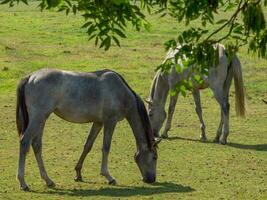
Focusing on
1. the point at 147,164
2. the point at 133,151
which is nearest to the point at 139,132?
the point at 147,164

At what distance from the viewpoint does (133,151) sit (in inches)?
610

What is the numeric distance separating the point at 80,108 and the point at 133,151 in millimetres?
3279

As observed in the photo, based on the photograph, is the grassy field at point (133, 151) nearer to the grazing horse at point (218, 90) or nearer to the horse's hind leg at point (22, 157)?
the horse's hind leg at point (22, 157)

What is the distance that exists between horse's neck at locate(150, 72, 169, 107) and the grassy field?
88cm

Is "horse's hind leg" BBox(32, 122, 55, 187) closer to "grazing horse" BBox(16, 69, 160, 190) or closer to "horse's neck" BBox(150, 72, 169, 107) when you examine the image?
"grazing horse" BBox(16, 69, 160, 190)

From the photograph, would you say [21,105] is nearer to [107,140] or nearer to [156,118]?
[107,140]

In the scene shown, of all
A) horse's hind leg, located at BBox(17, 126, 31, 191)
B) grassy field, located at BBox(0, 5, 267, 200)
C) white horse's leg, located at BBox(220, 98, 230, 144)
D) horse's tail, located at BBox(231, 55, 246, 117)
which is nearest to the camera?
horse's hind leg, located at BBox(17, 126, 31, 191)

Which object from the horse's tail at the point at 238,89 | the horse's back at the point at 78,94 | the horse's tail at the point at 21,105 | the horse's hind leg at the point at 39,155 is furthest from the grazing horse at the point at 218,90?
the horse's tail at the point at 21,105

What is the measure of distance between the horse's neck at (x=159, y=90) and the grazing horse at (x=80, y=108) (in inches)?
163

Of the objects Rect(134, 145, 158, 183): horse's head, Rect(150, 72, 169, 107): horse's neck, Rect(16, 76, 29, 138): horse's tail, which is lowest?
Rect(134, 145, 158, 183): horse's head

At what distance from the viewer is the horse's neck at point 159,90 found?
17.1 meters

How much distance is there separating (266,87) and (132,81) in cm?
434

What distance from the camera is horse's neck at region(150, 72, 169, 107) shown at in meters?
17.1

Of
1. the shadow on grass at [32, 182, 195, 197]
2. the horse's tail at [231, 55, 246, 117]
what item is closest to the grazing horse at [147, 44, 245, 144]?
the horse's tail at [231, 55, 246, 117]
